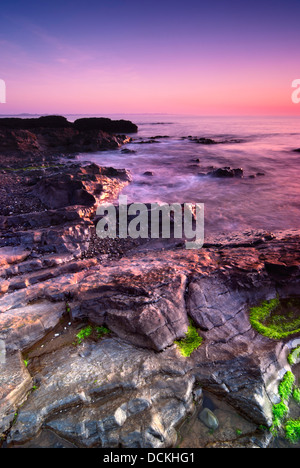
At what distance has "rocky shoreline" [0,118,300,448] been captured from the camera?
12.9ft

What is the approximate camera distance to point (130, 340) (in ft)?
16.9

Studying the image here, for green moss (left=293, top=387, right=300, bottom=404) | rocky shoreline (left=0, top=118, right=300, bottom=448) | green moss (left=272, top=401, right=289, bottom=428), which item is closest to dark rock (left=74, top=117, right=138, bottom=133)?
rocky shoreline (left=0, top=118, right=300, bottom=448)

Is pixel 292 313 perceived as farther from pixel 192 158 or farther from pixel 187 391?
pixel 192 158

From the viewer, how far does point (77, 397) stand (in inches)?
162

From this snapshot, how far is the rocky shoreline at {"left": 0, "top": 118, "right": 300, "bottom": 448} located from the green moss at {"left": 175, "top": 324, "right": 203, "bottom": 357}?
11cm

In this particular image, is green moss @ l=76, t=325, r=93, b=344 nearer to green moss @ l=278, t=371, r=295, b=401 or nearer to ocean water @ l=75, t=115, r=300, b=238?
green moss @ l=278, t=371, r=295, b=401

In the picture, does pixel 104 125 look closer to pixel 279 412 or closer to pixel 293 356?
pixel 293 356

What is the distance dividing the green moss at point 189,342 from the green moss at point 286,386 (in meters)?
1.58

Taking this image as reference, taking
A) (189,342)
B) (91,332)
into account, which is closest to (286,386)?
(189,342)

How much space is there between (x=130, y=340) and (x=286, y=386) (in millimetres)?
3012

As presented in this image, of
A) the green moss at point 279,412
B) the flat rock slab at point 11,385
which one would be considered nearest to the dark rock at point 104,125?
the flat rock slab at point 11,385

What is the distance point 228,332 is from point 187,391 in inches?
65.2
